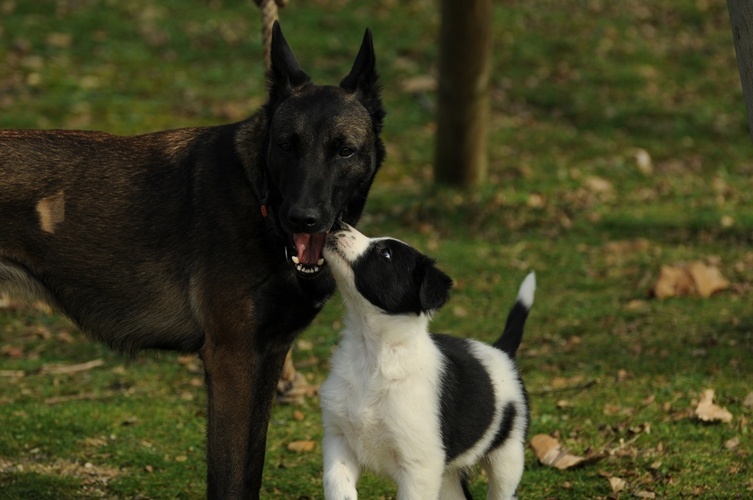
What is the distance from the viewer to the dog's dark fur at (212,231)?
4.96m

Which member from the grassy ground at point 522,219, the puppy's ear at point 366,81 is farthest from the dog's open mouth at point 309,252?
the grassy ground at point 522,219

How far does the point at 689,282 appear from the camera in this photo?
329 inches

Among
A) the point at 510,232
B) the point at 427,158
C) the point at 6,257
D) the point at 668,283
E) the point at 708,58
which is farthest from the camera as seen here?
the point at 708,58

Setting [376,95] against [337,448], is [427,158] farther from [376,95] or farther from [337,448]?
[337,448]

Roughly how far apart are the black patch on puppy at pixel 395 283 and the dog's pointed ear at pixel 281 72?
0.91 meters

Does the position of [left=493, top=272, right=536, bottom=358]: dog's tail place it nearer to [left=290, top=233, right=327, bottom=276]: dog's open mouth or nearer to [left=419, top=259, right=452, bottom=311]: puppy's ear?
[left=419, top=259, right=452, bottom=311]: puppy's ear

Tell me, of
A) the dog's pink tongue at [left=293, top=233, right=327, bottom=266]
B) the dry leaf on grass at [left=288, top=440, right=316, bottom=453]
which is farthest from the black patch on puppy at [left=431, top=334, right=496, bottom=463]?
the dry leaf on grass at [left=288, top=440, right=316, bottom=453]

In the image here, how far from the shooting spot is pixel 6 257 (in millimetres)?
5086

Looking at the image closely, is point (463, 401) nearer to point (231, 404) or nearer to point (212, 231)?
point (231, 404)

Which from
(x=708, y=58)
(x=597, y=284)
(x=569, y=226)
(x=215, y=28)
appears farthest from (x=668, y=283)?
(x=215, y=28)

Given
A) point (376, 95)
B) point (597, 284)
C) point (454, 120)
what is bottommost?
point (597, 284)

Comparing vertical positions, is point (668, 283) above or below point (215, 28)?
below

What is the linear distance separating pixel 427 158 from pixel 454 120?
1338mm

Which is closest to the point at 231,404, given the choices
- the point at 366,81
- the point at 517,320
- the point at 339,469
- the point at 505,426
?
the point at 339,469
